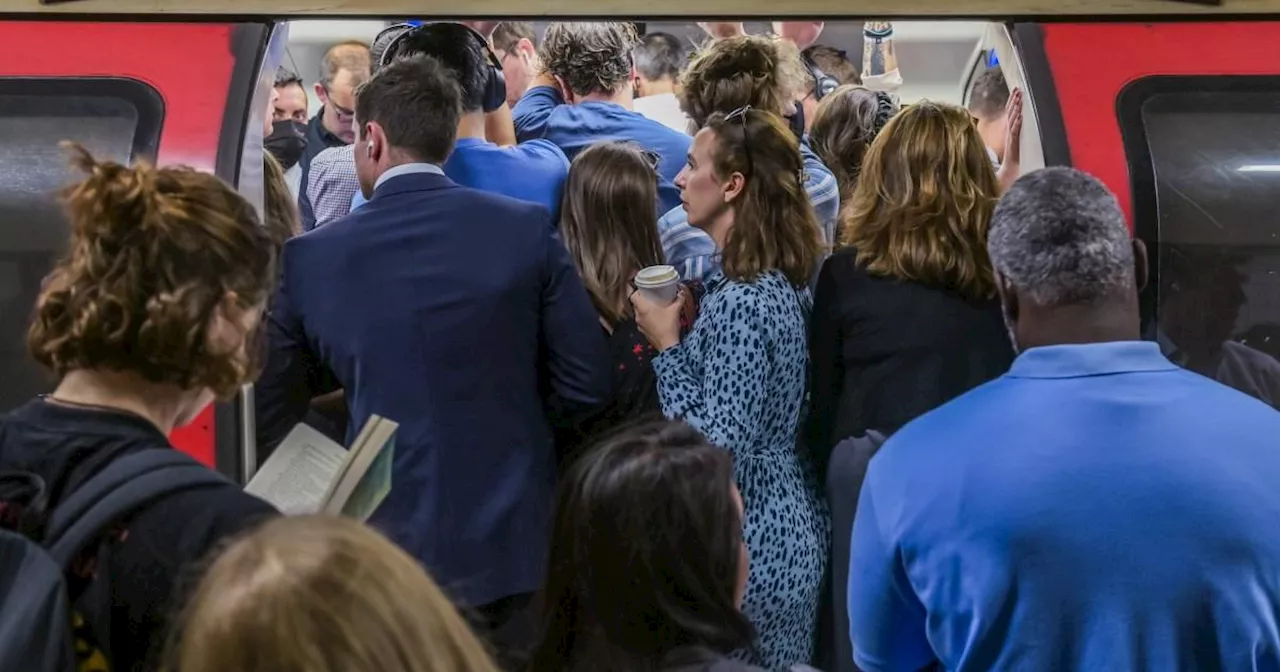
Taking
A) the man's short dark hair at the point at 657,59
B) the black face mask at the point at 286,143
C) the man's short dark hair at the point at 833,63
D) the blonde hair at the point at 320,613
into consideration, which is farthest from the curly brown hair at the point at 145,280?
the man's short dark hair at the point at 833,63

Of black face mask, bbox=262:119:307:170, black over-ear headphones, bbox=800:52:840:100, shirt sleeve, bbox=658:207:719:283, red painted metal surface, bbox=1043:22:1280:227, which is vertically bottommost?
black face mask, bbox=262:119:307:170

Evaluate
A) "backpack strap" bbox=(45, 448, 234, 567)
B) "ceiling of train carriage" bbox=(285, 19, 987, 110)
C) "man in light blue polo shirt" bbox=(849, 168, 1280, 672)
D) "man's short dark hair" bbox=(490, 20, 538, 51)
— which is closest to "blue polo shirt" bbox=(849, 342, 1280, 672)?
"man in light blue polo shirt" bbox=(849, 168, 1280, 672)

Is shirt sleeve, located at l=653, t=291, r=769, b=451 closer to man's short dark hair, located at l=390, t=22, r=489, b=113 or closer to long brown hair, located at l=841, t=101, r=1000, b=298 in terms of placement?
long brown hair, located at l=841, t=101, r=1000, b=298

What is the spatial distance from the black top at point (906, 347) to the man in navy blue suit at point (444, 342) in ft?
1.62

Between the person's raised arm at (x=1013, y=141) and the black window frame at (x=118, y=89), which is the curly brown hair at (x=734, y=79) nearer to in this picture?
the person's raised arm at (x=1013, y=141)

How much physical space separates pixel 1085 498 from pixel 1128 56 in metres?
1.42

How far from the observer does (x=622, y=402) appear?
2.80 m

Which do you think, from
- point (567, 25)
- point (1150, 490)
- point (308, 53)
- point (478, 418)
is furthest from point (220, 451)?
point (308, 53)

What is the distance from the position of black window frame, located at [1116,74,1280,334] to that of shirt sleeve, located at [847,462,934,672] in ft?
3.52

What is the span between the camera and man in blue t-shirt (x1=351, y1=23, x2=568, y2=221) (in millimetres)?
3039

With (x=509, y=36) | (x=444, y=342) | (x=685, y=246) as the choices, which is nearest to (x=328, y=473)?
(x=444, y=342)

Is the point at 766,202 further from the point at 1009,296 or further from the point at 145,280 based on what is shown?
the point at 145,280

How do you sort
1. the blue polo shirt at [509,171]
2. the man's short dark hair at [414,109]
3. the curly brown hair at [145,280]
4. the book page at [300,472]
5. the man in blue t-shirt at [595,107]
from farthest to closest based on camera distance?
1. the man in blue t-shirt at [595,107]
2. the blue polo shirt at [509,171]
3. the man's short dark hair at [414,109]
4. the book page at [300,472]
5. the curly brown hair at [145,280]

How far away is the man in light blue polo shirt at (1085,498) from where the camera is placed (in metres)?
1.78
